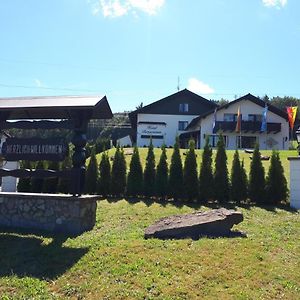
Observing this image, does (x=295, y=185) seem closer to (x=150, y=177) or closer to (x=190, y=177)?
(x=190, y=177)

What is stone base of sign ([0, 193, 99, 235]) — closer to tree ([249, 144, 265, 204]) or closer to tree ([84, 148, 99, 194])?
tree ([84, 148, 99, 194])

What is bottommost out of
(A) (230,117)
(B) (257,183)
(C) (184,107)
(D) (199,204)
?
(D) (199,204)

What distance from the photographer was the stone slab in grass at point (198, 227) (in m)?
8.03

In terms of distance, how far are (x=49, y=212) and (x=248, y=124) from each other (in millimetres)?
32547

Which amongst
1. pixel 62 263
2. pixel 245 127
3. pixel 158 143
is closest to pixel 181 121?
pixel 158 143

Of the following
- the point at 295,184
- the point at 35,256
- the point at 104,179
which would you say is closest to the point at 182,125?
the point at 104,179

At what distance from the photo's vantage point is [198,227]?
318 inches

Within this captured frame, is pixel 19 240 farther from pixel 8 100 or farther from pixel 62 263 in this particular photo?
pixel 8 100

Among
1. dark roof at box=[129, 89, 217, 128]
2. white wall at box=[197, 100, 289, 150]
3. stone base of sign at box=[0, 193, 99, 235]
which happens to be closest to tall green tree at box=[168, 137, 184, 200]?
stone base of sign at box=[0, 193, 99, 235]

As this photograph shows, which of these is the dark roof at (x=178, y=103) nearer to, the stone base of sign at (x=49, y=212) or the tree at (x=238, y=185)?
the tree at (x=238, y=185)

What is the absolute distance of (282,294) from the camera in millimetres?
5602

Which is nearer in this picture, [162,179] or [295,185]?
[295,185]

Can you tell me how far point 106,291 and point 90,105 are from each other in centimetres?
425

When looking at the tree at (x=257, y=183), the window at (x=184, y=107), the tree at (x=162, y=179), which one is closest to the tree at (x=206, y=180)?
the tree at (x=162, y=179)
